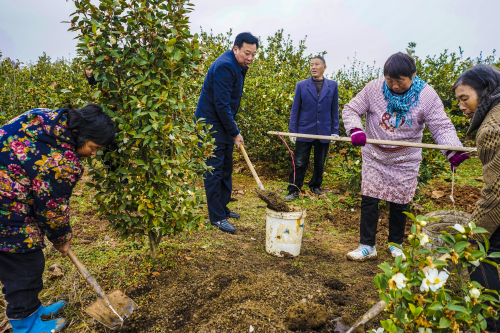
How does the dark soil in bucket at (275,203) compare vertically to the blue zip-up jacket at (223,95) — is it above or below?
below

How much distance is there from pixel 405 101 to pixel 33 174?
119 inches

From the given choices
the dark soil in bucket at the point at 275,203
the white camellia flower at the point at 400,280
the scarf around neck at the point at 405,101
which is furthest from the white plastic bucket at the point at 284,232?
the white camellia flower at the point at 400,280

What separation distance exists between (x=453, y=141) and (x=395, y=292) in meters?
1.98

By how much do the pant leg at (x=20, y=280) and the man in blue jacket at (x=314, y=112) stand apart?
3.65m

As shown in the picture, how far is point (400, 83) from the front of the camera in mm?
2729

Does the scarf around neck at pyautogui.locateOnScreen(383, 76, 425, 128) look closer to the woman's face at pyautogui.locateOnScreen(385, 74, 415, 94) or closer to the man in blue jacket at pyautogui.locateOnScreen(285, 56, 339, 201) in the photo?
the woman's face at pyautogui.locateOnScreen(385, 74, 415, 94)

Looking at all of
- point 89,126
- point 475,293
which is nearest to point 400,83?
point 475,293

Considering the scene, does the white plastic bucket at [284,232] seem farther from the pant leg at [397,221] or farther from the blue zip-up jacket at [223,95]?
the blue zip-up jacket at [223,95]

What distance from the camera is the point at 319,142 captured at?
5227mm

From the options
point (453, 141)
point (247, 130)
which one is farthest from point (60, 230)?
point (247, 130)

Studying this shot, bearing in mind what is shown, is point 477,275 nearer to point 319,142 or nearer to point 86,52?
point 86,52

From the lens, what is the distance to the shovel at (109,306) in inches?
81.8

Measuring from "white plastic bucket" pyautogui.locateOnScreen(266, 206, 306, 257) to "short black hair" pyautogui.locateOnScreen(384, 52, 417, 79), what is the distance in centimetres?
153

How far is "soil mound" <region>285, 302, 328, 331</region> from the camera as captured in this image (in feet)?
6.77
